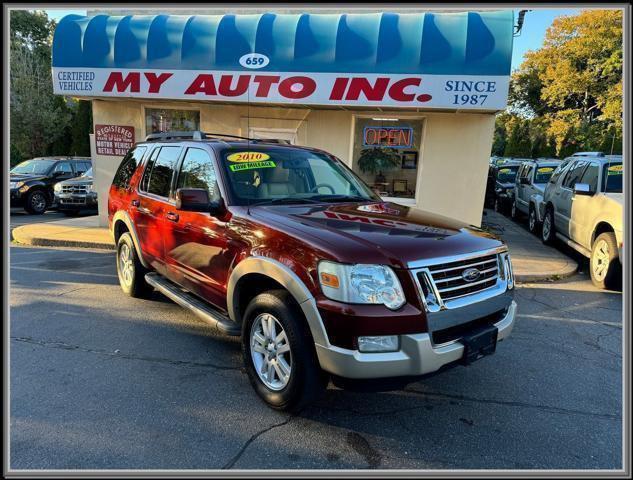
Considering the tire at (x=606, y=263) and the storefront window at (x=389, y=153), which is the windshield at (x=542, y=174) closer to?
the storefront window at (x=389, y=153)

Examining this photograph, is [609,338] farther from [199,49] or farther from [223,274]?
[199,49]

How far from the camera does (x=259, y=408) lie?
10.5 feet

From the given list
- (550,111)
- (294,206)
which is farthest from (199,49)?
(550,111)

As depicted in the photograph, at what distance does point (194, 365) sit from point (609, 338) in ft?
14.6

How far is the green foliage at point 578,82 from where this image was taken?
23.8 meters

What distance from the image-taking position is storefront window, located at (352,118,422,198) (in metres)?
8.98

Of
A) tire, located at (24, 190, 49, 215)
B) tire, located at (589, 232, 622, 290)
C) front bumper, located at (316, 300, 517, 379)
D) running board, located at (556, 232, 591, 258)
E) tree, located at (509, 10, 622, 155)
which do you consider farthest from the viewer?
tree, located at (509, 10, 622, 155)

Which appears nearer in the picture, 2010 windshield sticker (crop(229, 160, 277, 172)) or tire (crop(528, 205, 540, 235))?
2010 windshield sticker (crop(229, 160, 277, 172))

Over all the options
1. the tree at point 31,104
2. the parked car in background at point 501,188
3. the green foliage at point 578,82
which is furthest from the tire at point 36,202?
the green foliage at point 578,82

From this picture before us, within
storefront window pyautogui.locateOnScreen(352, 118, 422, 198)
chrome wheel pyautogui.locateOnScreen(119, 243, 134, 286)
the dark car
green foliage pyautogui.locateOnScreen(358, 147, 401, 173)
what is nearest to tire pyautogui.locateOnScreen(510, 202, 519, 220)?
storefront window pyautogui.locateOnScreen(352, 118, 422, 198)

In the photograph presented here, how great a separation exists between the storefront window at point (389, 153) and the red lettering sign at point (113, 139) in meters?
5.26

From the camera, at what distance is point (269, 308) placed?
3.02 meters

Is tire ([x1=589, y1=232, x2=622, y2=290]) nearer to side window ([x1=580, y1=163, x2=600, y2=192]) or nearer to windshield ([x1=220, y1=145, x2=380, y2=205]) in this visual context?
side window ([x1=580, y1=163, x2=600, y2=192])

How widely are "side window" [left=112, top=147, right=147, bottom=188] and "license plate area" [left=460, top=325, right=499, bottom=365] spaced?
448 centimetres
